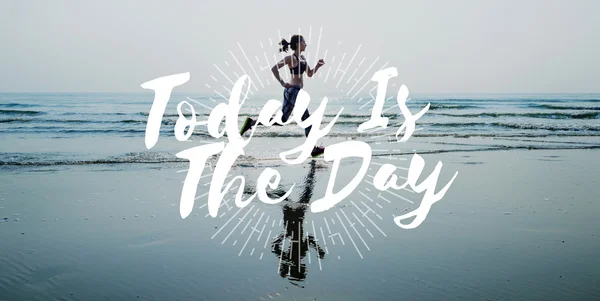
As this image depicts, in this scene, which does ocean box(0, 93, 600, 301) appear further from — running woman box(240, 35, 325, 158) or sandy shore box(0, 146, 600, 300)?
running woman box(240, 35, 325, 158)

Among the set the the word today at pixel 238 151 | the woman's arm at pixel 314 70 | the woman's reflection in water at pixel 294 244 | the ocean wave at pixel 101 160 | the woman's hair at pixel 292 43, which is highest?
the woman's hair at pixel 292 43

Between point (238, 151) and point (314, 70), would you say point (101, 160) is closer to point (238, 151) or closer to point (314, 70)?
point (314, 70)

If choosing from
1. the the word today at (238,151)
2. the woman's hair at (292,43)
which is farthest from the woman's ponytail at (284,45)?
the the word today at (238,151)

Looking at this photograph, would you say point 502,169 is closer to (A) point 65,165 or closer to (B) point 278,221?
(B) point 278,221

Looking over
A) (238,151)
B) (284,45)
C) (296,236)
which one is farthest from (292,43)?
(296,236)

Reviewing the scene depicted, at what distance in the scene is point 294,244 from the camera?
182 inches

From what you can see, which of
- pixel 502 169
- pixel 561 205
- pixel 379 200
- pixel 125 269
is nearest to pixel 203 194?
pixel 379 200

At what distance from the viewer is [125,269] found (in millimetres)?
3934

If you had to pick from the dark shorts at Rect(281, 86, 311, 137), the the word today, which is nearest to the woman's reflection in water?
the the word today

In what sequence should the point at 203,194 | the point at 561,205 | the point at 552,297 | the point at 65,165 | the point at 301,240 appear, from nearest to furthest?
the point at 552,297
the point at 301,240
the point at 561,205
the point at 203,194
the point at 65,165

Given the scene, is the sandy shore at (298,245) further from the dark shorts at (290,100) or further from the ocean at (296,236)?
the dark shorts at (290,100)

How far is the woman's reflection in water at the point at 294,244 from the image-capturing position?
3947mm

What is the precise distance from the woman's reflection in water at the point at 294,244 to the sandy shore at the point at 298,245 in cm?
2

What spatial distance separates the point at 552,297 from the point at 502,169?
18.4 feet
